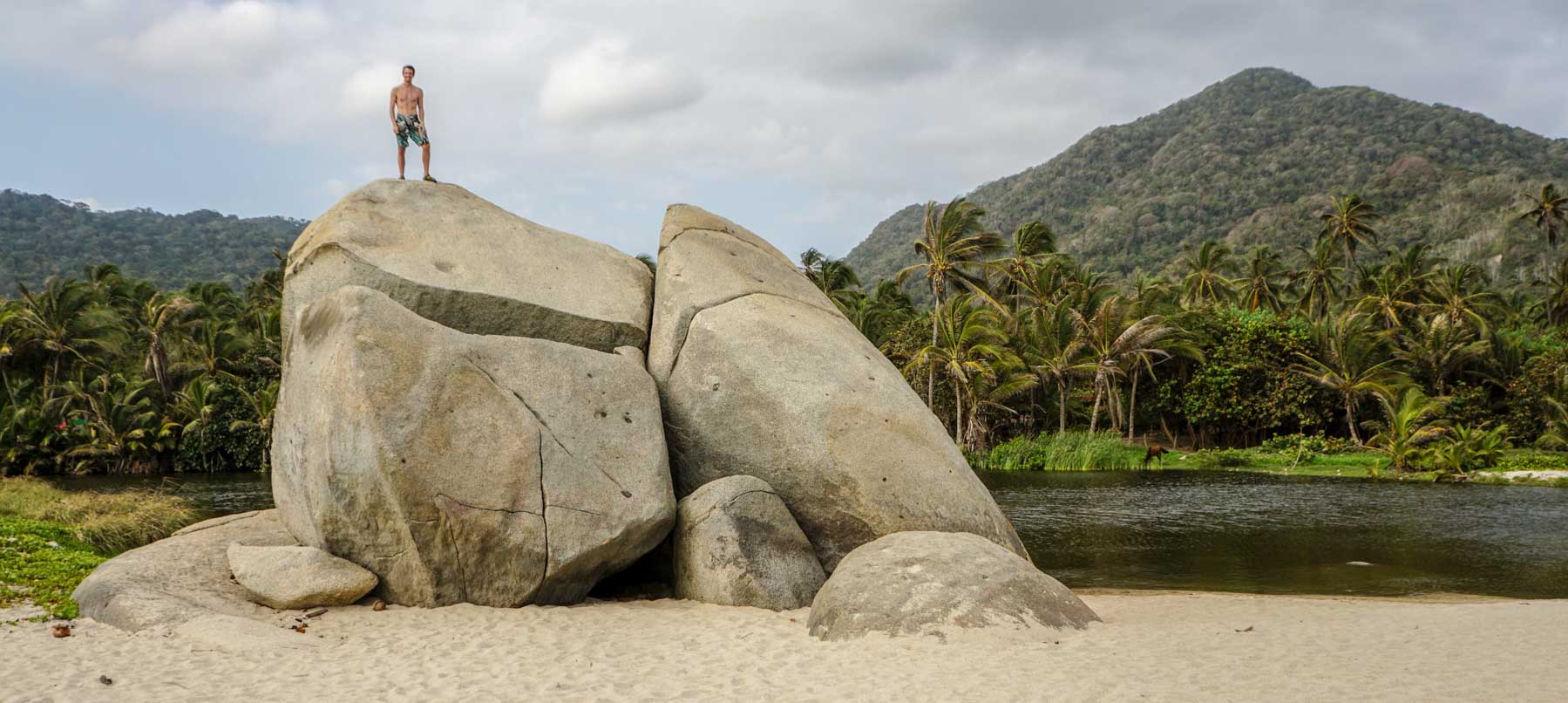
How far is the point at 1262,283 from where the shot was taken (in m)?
61.5

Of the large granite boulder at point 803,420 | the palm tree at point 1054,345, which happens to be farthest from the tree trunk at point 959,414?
the large granite boulder at point 803,420

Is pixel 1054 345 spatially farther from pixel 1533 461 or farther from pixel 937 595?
pixel 937 595

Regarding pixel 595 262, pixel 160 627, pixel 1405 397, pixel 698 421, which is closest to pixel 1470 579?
pixel 698 421

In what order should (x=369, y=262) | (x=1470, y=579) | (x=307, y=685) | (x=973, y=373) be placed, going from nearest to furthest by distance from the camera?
(x=307, y=685) < (x=369, y=262) < (x=1470, y=579) < (x=973, y=373)

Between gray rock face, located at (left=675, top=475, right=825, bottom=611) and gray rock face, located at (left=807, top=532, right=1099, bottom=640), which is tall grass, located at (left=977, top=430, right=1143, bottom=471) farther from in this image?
gray rock face, located at (left=807, top=532, right=1099, bottom=640)

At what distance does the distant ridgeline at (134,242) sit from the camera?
344 ft

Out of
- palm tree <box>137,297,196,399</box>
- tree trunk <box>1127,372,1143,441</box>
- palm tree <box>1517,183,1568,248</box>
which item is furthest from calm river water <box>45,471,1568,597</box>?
palm tree <box>1517,183,1568,248</box>

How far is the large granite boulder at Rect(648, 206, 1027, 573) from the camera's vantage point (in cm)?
1113

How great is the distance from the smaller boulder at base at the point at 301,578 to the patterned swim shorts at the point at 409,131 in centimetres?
666

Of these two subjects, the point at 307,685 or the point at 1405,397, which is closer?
the point at 307,685

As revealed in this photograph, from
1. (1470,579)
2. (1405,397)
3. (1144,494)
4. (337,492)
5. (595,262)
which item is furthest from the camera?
(1405,397)

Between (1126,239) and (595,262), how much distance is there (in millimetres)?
106170

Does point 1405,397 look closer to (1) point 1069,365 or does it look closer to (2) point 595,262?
(1) point 1069,365

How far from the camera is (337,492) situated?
9.34 m
